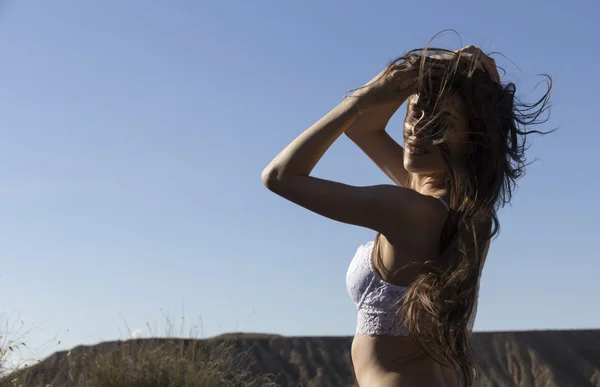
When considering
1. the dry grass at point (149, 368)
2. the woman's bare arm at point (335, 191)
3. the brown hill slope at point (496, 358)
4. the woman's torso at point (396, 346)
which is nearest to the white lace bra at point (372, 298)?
the woman's torso at point (396, 346)

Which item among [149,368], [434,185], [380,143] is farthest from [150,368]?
[434,185]

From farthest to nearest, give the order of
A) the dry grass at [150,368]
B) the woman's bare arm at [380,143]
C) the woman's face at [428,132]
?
the dry grass at [150,368], the woman's bare arm at [380,143], the woman's face at [428,132]

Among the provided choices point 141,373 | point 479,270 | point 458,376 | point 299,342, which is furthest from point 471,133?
point 299,342

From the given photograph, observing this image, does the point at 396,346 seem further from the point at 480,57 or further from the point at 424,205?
the point at 480,57

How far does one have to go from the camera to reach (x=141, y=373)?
27.7ft

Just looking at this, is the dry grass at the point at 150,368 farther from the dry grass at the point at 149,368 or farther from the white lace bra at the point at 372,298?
the white lace bra at the point at 372,298

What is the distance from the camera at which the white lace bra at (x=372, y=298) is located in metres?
2.26

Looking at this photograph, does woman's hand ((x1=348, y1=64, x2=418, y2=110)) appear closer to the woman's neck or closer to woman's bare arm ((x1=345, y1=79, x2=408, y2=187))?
the woman's neck

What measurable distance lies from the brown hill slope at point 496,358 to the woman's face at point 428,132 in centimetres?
2434

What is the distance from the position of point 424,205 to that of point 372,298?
0.27m

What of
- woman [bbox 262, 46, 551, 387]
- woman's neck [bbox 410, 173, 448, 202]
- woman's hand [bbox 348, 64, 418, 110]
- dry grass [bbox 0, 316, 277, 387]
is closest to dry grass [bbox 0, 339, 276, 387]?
dry grass [bbox 0, 316, 277, 387]

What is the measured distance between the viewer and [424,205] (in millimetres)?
2252

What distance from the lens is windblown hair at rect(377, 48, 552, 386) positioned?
2.24 metres

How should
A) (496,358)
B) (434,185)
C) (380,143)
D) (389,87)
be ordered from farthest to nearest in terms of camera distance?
1. (496,358)
2. (380,143)
3. (434,185)
4. (389,87)
